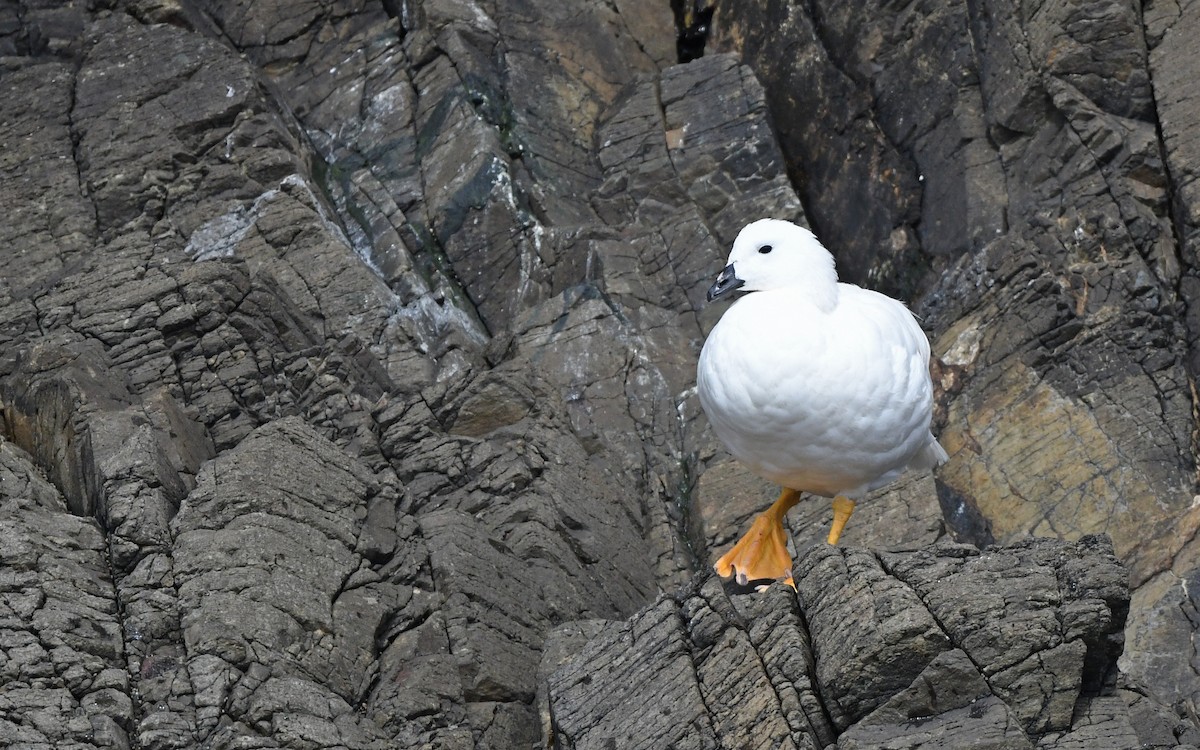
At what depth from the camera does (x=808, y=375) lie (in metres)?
7.69

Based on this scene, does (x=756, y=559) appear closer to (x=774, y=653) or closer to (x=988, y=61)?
(x=774, y=653)

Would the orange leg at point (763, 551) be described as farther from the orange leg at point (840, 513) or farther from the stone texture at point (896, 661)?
the stone texture at point (896, 661)

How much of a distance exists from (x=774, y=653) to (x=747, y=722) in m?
0.37

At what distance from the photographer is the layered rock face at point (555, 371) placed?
7043mm

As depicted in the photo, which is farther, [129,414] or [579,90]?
[579,90]

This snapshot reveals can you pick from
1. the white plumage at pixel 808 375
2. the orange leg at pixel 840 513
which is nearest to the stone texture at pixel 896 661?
the white plumage at pixel 808 375

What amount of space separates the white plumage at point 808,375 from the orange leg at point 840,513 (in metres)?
0.09

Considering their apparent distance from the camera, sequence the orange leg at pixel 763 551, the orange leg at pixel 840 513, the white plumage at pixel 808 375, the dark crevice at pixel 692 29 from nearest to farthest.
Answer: the white plumage at pixel 808 375
the orange leg at pixel 840 513
the orange leg at pixel 763 551
the dark crevice at pixel 692 29

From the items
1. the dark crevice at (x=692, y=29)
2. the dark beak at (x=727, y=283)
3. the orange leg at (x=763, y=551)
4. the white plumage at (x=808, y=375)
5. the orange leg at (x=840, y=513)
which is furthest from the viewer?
the dark crevice at (x=692, y=29)

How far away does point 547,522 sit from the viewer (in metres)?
9.27

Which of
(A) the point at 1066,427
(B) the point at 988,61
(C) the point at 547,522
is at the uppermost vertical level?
(B) the point at 988,61

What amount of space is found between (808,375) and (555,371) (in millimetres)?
3552

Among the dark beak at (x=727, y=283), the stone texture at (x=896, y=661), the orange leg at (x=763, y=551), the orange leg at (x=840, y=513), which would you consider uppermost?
the dark beak at (x=727, y=283)

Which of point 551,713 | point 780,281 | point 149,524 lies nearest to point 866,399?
point 780,281
